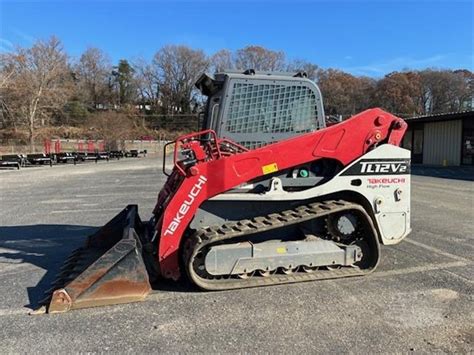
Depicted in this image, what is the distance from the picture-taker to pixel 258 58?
8525cm

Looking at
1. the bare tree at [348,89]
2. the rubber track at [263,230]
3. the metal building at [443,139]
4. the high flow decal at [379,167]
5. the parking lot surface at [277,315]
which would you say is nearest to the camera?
the parking lot surface at [277,315]

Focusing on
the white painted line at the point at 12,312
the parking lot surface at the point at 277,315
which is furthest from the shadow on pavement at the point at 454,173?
the white painted line at the point at 12,312

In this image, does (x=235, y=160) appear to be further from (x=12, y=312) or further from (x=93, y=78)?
(x=93, y=78)

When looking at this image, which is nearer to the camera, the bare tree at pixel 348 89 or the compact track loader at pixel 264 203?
the compact track loader at pixel 264 203

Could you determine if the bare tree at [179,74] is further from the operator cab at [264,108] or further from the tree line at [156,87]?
the operator cab at [264,108]

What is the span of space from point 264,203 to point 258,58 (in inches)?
3293

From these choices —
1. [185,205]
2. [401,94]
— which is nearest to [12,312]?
[185,205]

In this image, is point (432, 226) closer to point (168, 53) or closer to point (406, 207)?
point (406, 207)

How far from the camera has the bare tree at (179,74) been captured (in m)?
92.9

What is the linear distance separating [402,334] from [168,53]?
95394mm

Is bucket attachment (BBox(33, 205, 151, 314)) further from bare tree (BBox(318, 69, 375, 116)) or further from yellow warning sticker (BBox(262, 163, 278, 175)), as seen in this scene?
bare tree (BBox(318, 69, 375, 116))

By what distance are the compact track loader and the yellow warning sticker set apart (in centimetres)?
1

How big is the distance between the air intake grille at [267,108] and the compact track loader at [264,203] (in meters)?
0.01

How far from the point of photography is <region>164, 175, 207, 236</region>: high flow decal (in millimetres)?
4609
